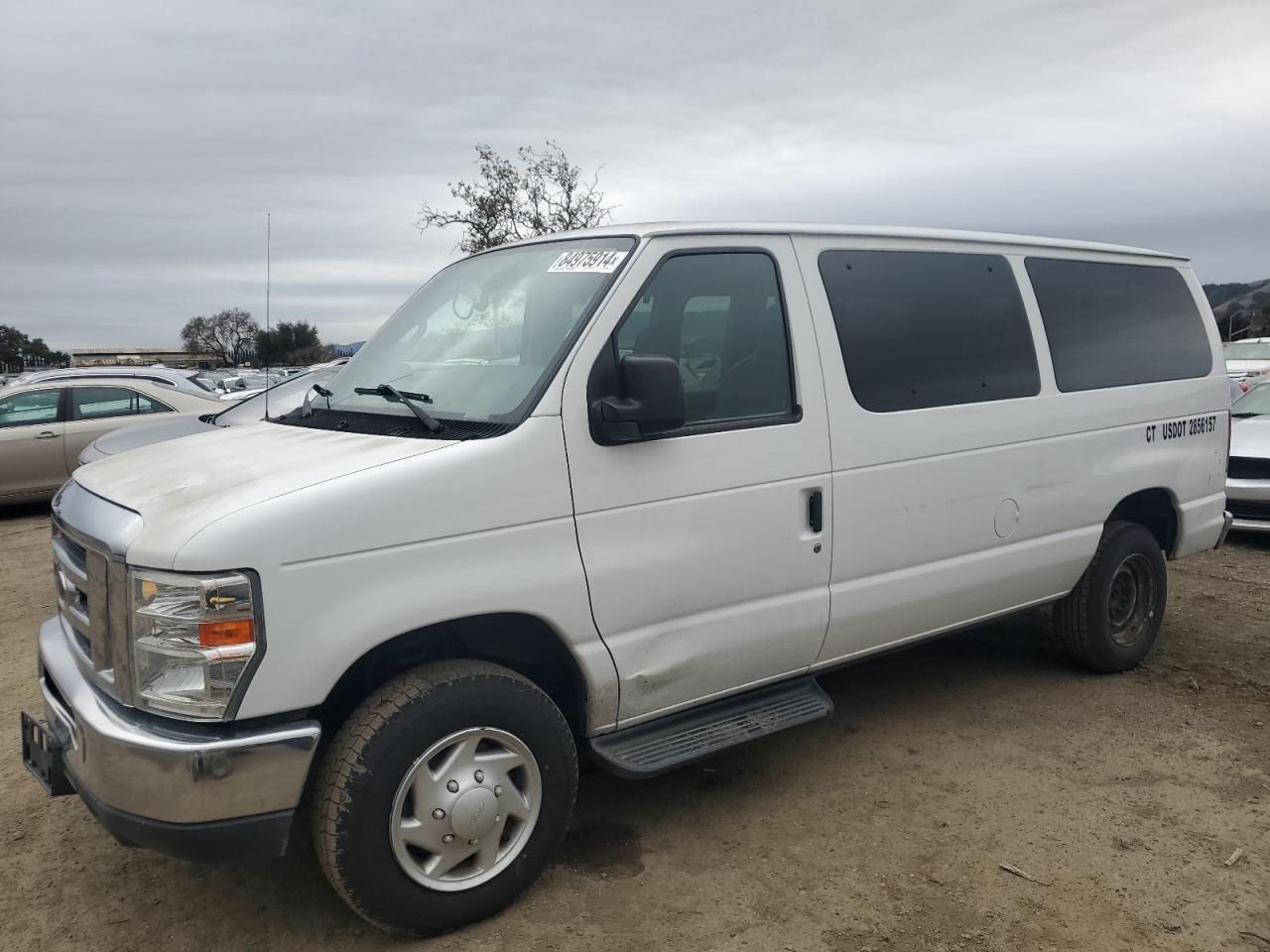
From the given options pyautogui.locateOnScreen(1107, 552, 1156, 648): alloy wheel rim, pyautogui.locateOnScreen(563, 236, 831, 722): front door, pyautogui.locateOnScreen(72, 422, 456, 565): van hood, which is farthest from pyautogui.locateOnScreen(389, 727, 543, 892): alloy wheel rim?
pyautogui.locateOnScreen(1107, 552, 1156, 648): alloy wheel rim

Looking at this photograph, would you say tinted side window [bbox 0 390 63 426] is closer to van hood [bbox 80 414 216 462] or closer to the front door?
van hood [bbox 80 414 216 462]

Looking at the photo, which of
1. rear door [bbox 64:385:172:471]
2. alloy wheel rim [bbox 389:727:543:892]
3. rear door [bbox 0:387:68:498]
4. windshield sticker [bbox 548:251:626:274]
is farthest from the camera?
rear door [bbox 64:385:172:471]

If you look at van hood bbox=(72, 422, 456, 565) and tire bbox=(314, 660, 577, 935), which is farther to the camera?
tire bbox=(314, 660, 577, 935)

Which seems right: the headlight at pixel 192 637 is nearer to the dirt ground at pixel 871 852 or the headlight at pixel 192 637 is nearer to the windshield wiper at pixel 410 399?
the windshield wiper at pixel 410 399

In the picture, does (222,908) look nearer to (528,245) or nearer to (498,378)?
(498,378)

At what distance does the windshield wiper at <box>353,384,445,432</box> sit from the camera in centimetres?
318

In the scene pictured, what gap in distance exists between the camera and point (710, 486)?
347cm

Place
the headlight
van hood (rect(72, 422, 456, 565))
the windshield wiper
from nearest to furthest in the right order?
the headlight → van hood (rect(72, 422, 456, 565)) → the windshield wiper

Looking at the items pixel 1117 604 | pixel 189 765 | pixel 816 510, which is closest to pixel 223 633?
pixel 189 765

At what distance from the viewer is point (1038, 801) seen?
3924 millimetres

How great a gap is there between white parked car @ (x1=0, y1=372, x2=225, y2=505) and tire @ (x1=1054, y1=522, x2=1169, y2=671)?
9.63 m

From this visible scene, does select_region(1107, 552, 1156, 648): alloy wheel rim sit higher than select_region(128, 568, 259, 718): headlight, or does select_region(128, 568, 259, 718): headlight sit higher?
select_region(128, 568, 259, 718): headlight

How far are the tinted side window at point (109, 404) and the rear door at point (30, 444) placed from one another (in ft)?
0.78

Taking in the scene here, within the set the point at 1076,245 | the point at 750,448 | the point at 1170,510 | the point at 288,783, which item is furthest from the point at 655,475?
the point at 1170,510
